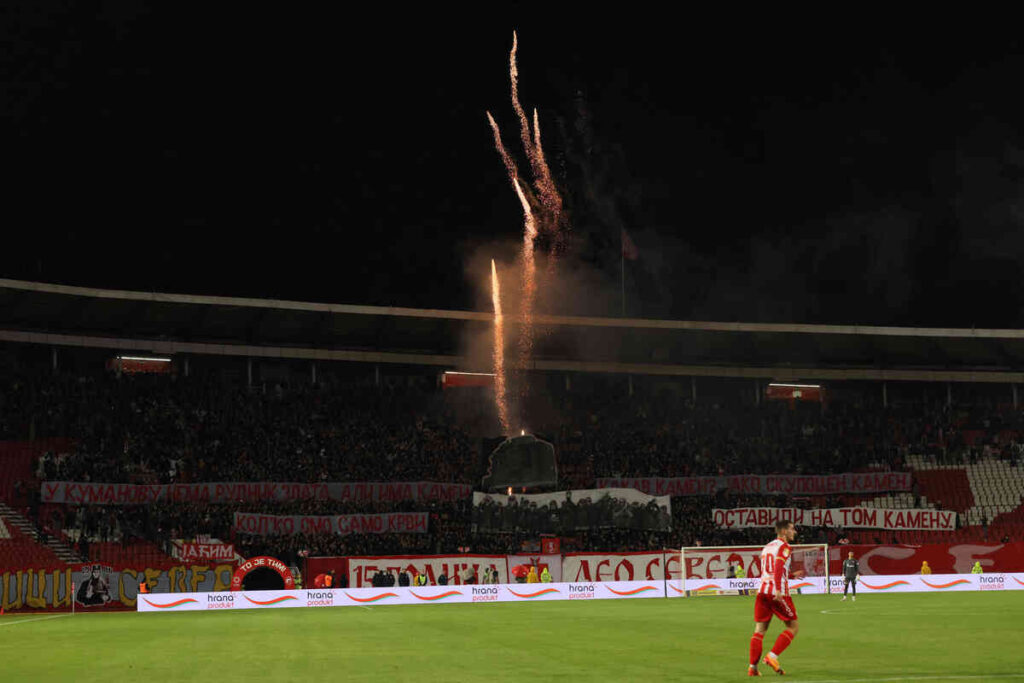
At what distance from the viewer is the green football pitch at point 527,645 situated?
56.7ft

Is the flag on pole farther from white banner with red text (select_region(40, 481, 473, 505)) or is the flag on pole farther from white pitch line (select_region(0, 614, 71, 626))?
Answer: white pitch line (select_region(0, 614, 71, 626))

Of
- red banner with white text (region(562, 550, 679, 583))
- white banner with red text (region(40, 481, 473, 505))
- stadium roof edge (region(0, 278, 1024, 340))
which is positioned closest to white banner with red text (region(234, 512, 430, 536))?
white banner with red text (region(40, 481, 473, 505))

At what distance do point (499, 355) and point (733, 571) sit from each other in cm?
2764

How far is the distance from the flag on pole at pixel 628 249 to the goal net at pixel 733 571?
24.7 m

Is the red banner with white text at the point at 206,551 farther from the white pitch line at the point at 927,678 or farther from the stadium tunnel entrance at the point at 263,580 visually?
the white pitch line at the point at 927,678

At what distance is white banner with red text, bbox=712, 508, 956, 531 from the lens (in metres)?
57.1

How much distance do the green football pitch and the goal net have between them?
29.2 feet

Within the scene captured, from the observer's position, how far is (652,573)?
165 feet

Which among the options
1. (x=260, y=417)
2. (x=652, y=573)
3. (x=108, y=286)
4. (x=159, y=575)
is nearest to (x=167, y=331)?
(x=108, y=286)

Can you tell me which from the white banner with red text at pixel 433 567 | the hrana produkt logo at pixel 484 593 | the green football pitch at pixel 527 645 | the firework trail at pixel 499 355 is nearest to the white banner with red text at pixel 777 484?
the firework trail at pixel 499 355

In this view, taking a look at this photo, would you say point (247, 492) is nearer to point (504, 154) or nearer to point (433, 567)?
point (433, 567)

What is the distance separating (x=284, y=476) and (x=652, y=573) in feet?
65.3

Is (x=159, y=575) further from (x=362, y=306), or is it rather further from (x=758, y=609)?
(x=758, y=609)

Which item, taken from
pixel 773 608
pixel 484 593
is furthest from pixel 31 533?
pixel 773 608
